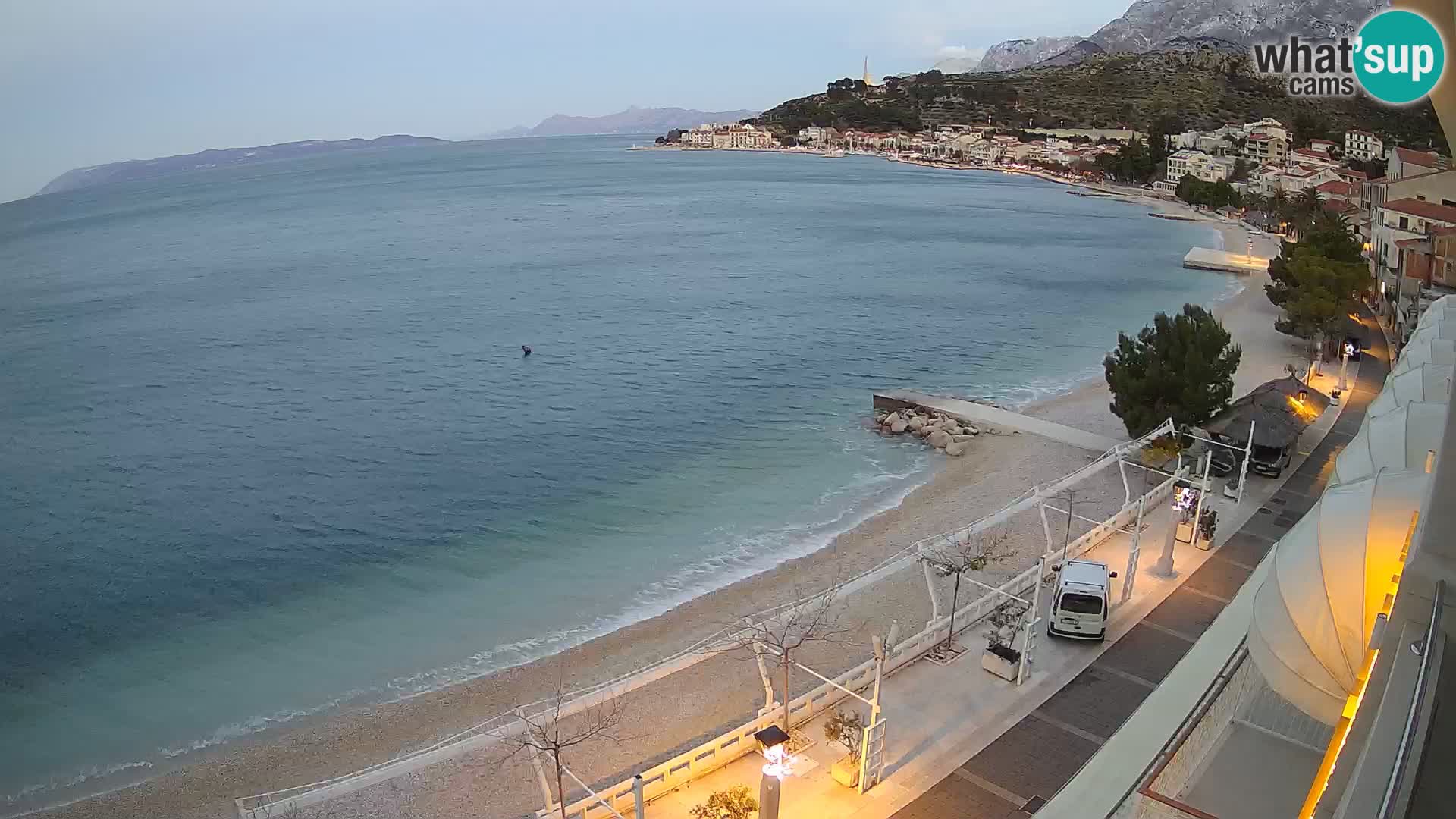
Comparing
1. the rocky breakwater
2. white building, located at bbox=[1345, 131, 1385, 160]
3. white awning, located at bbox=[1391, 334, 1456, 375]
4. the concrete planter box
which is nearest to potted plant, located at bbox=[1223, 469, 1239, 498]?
white awning, located at bbox=[1391, 334, 1456, 375]

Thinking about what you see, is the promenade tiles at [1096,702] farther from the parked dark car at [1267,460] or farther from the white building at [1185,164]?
the white building at [1185,164]

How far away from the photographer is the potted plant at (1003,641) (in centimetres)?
1253

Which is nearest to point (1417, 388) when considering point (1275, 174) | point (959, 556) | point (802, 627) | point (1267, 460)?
point (959, 556)

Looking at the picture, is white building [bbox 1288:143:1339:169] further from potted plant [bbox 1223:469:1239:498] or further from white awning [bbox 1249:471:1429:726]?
white awning [bbox 1249:471:1429:726]

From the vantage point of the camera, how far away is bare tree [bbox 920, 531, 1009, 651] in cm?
1359

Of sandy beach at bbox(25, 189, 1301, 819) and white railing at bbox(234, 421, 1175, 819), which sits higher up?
white railing at bbox(234, 421, 1175, 819)

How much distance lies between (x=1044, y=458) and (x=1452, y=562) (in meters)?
19.3

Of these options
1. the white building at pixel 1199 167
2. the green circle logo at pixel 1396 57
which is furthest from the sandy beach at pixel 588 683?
the white building at pixel 1199 167

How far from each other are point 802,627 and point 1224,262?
50.1 meters

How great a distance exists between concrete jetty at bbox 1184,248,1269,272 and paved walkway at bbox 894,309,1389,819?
40.4m

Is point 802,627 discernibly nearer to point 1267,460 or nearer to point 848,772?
point 848,772

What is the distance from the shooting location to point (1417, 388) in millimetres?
12570

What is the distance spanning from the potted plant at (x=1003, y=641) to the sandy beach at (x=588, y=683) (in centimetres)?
240

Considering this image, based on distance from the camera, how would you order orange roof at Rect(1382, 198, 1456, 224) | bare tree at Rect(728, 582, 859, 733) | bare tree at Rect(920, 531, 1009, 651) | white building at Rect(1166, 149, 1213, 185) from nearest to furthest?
bare tree at Rect(728, 582, 859, 733) < bare tree at Rect(920, 531, 1009, 651) < orange roof at Rect(1382, 198, 1456, 224) < white building at Rect(1166, 149, 1213, 185)
